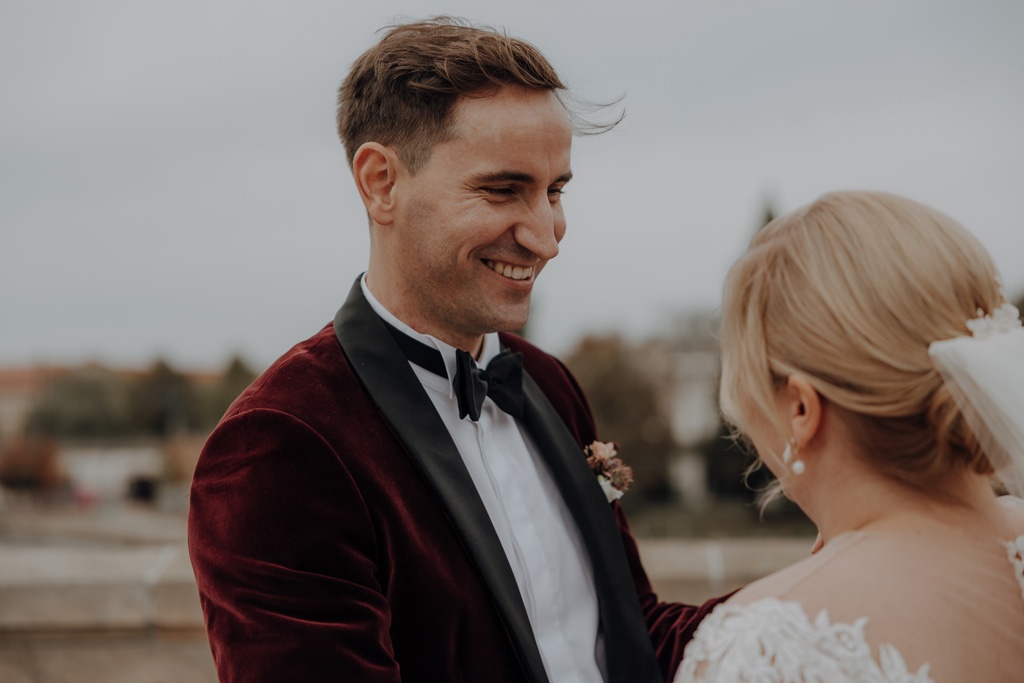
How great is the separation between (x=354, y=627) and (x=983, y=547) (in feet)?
3.72

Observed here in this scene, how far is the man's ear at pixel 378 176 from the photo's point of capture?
237 cm

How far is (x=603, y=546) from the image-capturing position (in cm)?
244

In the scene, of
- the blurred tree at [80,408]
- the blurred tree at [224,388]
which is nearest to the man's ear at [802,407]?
the blurred tree at [224,388]

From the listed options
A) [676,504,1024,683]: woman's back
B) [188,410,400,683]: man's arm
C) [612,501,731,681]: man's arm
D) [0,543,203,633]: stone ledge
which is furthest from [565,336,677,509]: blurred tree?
[676,504,1024,683]: woman's back

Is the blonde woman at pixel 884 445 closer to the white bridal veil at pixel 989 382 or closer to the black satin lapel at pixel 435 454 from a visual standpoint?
the white bridal veil at pixel 989 382

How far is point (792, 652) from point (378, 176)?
147 cm

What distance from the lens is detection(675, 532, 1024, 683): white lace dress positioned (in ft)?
4.89

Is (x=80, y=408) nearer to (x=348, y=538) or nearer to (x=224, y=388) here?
(x=224, y=388)

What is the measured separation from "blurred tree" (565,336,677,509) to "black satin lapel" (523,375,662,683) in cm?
3460

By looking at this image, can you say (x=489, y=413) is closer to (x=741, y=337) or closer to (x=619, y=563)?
(x=619, y=563)

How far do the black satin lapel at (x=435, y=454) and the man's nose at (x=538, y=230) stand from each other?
0.40 meters

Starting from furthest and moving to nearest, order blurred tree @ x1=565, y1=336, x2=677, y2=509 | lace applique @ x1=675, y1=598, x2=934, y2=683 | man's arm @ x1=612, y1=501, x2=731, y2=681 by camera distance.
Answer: blurred tree @ x1=565, y1=336, x2=677, y2=509, man's arm @ x1=612, y1=501, x2=731, y2=681, lace applique @ x1=675, y1=598, x2=934, y2=683

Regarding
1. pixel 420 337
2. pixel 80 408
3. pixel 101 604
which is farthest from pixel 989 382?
pixel 80 408

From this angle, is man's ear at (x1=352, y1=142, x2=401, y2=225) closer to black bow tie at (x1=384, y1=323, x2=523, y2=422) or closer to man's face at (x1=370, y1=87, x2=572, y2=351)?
man's face at (x1=370, y1=87, x2=572, y2=351)
